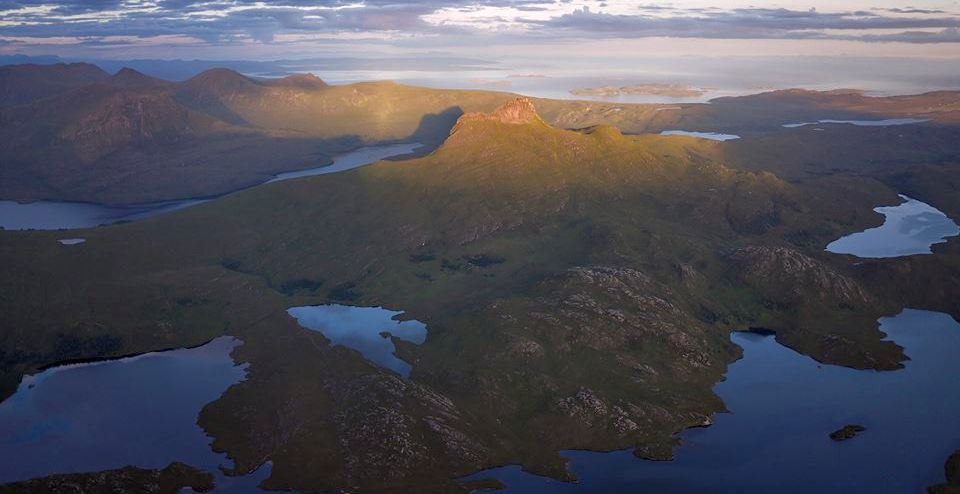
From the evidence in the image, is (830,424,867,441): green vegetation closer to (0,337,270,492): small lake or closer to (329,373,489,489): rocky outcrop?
(329,373,489,489): rocky outcrop

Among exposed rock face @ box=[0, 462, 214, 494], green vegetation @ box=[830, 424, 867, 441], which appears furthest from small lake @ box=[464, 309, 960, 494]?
exposed rock face @ box=[0, 462, 214, 494]

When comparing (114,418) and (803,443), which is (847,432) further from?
(114,418)

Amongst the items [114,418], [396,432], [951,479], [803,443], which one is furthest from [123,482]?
[951,479]

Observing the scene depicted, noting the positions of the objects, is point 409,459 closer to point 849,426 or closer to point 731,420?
point 731,420

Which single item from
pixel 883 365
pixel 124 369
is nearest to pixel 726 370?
pixel 883 365

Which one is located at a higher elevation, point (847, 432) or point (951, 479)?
point (951, 479)
